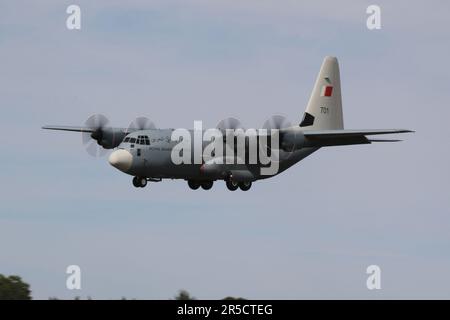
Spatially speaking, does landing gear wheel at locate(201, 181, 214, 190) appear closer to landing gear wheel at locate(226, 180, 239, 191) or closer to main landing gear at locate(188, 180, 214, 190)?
main landing gear at locate(188, 180, 214, 190)

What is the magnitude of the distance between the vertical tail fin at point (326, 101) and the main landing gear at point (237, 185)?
597cm

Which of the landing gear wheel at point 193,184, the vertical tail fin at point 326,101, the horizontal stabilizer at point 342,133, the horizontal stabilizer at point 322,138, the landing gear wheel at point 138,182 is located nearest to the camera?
the landing gear wheel at point 138,182

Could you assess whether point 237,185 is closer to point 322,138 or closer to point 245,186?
point 245,186

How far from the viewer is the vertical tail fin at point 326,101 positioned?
171ft

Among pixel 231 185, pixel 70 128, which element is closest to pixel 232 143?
pixel 231 185

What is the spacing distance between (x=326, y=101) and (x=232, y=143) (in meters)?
8.97

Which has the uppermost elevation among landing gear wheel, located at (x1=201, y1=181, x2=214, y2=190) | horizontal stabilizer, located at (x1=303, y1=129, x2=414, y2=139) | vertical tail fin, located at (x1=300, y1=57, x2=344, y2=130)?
vertical tail fin, located at (x1=300, y1=57, x2=344, y2=130)

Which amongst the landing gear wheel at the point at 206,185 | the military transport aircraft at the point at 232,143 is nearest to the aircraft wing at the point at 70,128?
the military transport aircraft at the point at 232,143

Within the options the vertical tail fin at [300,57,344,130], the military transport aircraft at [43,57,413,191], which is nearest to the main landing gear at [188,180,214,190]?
the military transport aircraft at [43,57,413,191]

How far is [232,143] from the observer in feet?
151

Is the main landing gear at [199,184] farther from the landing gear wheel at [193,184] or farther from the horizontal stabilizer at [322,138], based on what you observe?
the horizontal stabilizer at [322,138]

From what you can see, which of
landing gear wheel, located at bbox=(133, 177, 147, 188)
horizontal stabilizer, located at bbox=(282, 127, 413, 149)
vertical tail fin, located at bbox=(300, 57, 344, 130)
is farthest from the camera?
vertical tail fin, located at bbox=(300, 57, 344, 130)

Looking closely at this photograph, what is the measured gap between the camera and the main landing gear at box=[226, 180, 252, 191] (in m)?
46.0
